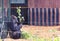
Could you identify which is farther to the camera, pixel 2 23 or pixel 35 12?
pixel 35 12

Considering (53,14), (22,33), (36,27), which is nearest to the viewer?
(22,33)

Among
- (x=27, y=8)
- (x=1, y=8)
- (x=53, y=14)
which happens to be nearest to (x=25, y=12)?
(x=27, y=8)

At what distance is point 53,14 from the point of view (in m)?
15.3

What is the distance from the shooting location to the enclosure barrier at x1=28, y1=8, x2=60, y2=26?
50.1ft

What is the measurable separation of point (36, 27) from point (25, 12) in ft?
4.81

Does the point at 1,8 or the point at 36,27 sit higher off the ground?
the point at 1,8

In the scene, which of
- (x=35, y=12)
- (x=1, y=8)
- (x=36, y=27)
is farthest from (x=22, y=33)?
(x=35, y=12)

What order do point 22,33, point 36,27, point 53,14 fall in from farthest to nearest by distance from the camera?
point 53,14, point 36,27, point 22,33

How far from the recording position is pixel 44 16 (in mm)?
15352

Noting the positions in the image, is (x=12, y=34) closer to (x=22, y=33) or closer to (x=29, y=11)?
(x=22, y=33)

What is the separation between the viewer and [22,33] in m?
11.6

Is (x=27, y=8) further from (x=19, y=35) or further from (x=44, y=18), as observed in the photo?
(x=19, y=35)

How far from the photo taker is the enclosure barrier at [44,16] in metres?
15.3

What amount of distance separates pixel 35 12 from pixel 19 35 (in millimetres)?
3847
